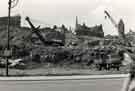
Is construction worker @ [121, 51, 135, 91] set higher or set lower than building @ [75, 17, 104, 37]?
lower

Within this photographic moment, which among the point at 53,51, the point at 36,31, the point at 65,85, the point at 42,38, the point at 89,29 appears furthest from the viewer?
the point at 89,29

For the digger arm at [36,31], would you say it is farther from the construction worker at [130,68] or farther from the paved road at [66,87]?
the construction worker at [130,68]

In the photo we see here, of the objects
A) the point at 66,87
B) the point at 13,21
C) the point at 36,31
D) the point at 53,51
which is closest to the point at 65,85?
the point at 66,87

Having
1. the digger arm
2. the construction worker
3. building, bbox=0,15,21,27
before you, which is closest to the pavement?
the construction worker

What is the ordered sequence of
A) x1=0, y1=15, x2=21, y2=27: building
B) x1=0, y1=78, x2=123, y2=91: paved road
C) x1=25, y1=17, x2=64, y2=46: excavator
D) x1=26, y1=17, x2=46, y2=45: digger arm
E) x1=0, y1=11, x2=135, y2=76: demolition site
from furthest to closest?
x1=0, y1=15, x2=21, y2=27: building → x1=25, y1=17, x2=64, y2=46: excavator → x1=26, y1=17, x2=46, y2=45: digger arm → x1=0, y1=11, x2=135, y2=76: demolition site → x1=0, y1=78, x2=123, y2=91: paved road

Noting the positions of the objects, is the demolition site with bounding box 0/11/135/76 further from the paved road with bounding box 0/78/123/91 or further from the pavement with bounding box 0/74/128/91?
the paved road with bounding box 0/78/123/91

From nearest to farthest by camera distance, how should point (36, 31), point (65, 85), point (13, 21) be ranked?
point (65, 85)
point (36, 31)
point (13, 21)

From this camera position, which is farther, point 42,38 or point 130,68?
point 42,38

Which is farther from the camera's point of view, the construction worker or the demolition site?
the demolition site

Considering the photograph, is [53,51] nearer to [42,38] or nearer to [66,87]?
[42,38]

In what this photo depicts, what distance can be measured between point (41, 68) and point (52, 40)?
635cm

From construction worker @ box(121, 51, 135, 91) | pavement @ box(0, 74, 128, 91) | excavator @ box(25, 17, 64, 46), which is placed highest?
excavator @ box(25, 17, 64, 46)

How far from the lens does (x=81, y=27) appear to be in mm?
35094

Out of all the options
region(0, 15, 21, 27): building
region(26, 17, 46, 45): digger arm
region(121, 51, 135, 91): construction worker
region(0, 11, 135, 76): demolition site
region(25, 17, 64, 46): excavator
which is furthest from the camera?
region(0, 15, 21, 27): building
